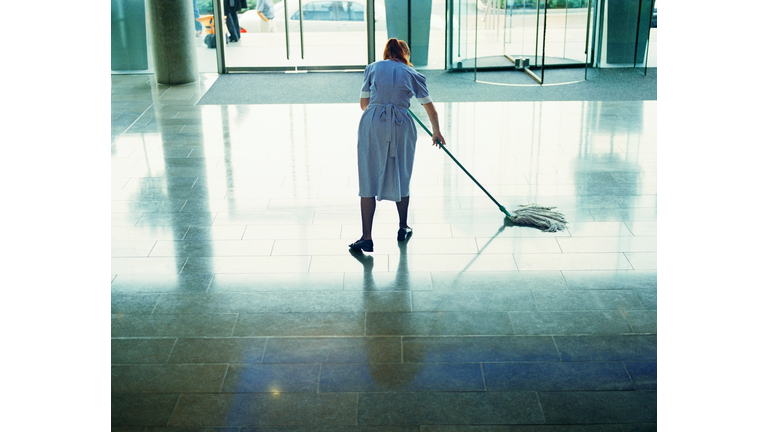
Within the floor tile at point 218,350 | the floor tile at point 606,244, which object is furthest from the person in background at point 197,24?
the floor tile at point 218,350

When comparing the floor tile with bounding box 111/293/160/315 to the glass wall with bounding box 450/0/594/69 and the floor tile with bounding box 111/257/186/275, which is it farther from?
the glass wall with bounding box 450/0/594/69

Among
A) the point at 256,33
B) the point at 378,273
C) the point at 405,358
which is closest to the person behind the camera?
the point at 405,358

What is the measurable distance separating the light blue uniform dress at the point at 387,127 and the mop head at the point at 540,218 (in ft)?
3.51

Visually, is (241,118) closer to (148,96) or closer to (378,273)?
(148,96)

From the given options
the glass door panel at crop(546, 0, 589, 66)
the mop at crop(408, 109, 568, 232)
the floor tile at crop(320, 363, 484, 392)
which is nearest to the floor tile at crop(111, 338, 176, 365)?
the floor tile at crop(320, 363, 484, 392)

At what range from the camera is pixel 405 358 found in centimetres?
348

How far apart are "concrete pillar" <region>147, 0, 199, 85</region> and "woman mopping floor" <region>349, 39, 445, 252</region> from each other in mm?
6580

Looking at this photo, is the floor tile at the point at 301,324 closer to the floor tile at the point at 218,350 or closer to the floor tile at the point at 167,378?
the floor tile at the point at 218,350

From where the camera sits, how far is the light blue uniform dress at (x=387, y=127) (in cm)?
450

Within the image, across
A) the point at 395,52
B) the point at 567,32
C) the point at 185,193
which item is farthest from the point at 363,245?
the point at 567,32

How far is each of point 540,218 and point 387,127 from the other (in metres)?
1.48

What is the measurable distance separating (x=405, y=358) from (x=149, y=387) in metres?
1.24

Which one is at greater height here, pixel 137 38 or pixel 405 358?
pixel 137 38
